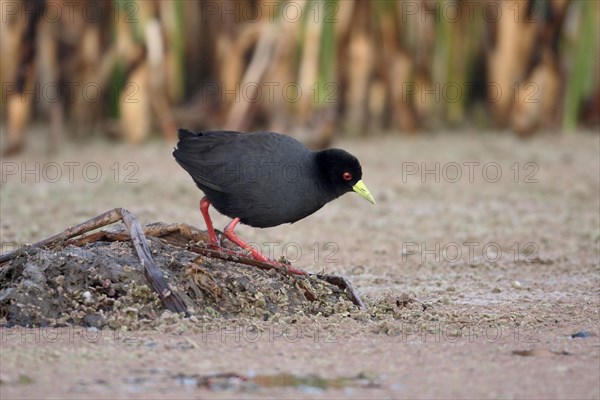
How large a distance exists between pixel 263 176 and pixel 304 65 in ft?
13.5

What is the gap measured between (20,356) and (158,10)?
578 cm

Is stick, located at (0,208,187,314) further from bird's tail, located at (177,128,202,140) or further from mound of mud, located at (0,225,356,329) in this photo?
bird's tail, located at (177,128,202,140)

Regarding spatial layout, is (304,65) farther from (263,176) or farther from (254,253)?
(254,253)

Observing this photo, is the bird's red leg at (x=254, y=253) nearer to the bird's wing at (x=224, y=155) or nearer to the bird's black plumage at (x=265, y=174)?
the bird's black plumage at (x=265, y=174)

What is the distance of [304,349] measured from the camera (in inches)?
146

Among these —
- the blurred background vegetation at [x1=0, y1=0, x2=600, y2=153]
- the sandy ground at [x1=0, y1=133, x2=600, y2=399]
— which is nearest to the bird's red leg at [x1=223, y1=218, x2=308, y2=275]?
the sandy ground at [x1=0, y1=133, x2=600, y2=399]

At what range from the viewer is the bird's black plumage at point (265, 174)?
4.72 meters

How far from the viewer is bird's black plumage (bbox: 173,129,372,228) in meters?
4.72

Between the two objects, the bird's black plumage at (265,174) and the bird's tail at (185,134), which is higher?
the bird's tail at (185,134)

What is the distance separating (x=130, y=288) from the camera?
4.07 metres

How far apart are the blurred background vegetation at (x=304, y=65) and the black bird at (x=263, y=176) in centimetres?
362

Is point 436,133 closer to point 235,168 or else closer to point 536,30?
point 536,30

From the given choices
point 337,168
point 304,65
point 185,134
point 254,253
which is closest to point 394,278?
point 337,168

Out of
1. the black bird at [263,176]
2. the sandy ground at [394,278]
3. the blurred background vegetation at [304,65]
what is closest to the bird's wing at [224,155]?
the black bird at [263,176]
